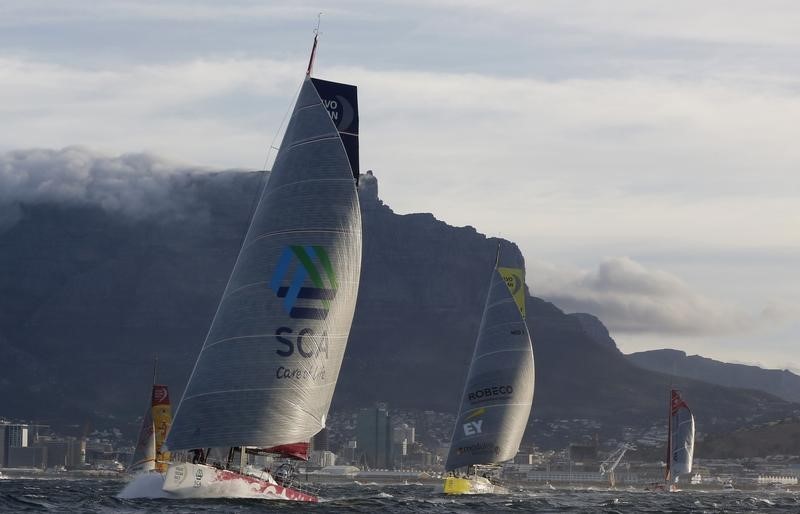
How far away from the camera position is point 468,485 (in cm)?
11531

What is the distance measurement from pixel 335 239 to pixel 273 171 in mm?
5141

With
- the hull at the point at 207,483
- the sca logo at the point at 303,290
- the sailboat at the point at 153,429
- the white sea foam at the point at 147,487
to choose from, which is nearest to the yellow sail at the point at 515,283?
the sailboat at the point at 153,429

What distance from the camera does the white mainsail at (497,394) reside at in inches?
4505

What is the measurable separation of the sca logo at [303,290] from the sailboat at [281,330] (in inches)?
1.8

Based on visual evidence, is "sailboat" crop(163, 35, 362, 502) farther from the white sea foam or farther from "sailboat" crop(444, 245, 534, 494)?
"sailboat" crop(444, 245, 534, 494)

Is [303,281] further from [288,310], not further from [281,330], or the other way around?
[281,330]

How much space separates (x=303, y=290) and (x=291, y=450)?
762 cm

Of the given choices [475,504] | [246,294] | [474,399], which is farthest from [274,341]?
[474,399]

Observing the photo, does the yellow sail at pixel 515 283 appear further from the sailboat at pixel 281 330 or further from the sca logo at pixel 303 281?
the sca logo at pixel 303 281

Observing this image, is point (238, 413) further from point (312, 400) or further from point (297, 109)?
point (297, 109)

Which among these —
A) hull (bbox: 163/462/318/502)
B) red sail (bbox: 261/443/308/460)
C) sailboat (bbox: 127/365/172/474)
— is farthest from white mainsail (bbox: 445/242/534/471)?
hull (bbox: 163/462/318/502)

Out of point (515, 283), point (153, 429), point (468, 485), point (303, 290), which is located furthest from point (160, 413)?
point (303, 290)

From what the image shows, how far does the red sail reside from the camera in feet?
243

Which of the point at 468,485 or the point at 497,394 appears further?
the point at 468,485
